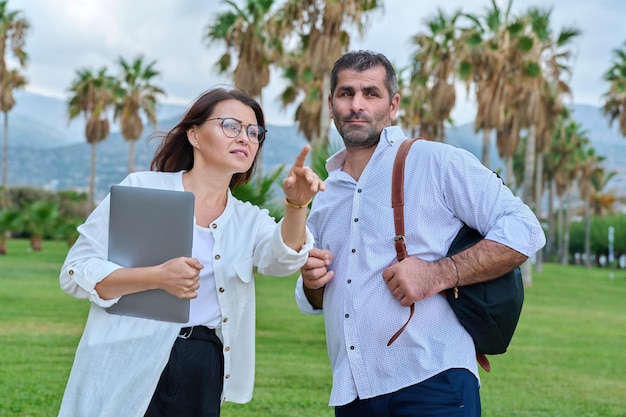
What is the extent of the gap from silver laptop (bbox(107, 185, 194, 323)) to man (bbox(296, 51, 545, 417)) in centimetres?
49

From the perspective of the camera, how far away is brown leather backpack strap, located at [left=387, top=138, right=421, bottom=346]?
2.91 metres

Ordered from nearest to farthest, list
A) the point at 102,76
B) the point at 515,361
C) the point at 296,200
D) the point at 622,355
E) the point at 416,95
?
the point at 296,200
the point at 515,361
the point at 622,355
the point at 416,95
the point at 102,76

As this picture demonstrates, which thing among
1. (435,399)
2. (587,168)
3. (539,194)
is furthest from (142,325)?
(587,168)

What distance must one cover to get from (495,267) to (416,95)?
132 ft

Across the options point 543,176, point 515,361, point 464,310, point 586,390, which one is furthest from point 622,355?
point 543,176

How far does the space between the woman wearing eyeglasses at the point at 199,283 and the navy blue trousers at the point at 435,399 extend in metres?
0.46

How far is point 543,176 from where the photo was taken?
72188mm

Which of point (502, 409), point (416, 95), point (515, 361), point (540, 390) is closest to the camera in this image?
point (502, 409)

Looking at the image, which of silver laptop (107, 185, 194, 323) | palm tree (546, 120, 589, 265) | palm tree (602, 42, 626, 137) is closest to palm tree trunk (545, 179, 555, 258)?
palm tree (546, 120, 589, 265)

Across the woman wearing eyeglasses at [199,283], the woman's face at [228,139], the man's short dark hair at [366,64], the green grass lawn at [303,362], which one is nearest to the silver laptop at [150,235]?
the woman wearing eyeglasses at [199,283]

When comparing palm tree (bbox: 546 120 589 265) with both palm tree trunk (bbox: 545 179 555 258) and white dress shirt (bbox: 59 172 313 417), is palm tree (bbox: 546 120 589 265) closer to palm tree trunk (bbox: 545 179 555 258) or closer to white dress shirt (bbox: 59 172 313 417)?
palm tree trunk (bbox: 545 179 555 258)

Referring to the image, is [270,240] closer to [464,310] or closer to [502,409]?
[464,310]

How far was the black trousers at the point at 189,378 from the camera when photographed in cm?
275

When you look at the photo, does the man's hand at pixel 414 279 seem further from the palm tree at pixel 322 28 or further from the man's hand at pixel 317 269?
the palm tree at pixel 322 28
